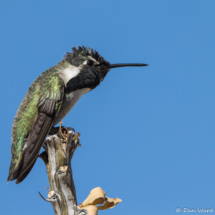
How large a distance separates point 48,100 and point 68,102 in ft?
1.73

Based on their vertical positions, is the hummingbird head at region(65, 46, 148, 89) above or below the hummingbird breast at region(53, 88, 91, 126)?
above

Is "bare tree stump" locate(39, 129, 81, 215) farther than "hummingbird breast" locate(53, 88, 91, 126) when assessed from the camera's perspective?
No

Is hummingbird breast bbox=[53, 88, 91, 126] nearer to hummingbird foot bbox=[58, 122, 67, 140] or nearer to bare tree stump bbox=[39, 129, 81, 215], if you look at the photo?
hummingbird foot bbox=[58, 122, 67, 140]

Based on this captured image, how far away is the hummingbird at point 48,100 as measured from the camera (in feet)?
23.0

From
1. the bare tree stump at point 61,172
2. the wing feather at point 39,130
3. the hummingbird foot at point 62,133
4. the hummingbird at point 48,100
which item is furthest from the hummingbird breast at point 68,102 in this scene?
the bare tree stump at point 61,172

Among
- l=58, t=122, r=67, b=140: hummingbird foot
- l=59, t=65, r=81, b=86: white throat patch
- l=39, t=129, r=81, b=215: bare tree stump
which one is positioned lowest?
l=39, t=129, r=81, b=215: bare tree stump

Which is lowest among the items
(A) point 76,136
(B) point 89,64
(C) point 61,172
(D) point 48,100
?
(C) point 61,172

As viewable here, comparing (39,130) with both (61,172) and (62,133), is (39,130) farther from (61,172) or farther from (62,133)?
(61,172)

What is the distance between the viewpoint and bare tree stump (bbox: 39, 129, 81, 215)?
6.28m

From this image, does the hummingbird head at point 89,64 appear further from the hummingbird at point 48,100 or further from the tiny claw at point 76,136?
the tiny claw at point 76,136

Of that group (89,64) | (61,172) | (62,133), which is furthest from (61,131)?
(89,64)

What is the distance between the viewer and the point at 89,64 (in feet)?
28.3

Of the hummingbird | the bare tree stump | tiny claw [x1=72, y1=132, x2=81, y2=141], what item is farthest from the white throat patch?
the bare tree stump

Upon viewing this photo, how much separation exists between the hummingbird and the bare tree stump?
360 millimetres
